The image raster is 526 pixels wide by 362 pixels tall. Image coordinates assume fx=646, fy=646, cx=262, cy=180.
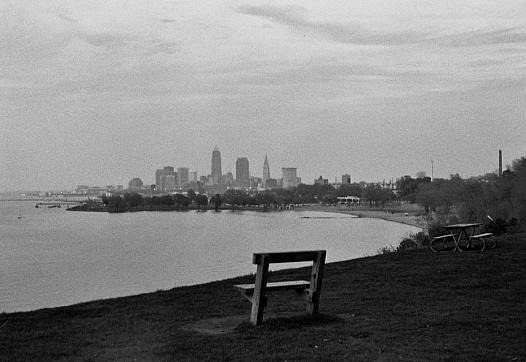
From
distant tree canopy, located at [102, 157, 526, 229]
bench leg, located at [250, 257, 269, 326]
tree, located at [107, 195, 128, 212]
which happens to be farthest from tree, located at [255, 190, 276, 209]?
bench leg, located at [250, 257, 269, 326]

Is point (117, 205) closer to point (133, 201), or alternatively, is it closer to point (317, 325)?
point (133, 201)

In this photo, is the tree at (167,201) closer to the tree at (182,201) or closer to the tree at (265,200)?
the tree at (182,201)

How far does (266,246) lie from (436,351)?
35433mm

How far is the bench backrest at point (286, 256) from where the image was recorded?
21.2ft

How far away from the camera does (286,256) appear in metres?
6.68

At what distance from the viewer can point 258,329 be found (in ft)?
20.6

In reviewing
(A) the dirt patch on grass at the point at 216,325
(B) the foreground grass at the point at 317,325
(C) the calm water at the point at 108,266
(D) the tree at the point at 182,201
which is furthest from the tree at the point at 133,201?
(A) the dirt patch on grass at the point at 216,325

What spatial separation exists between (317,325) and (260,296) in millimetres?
654

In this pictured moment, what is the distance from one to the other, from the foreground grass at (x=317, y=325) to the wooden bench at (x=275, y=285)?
0.17 metres

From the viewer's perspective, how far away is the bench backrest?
255 inches

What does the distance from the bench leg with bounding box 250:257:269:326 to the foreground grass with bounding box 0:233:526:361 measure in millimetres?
103

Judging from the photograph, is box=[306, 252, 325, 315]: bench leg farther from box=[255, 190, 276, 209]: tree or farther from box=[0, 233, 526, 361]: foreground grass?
box=[255, 190, 276, 209]: tree

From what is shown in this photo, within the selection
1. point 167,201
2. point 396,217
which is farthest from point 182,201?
point 396,217

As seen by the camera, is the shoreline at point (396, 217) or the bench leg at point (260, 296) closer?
the bench leg at point (260, 296)
